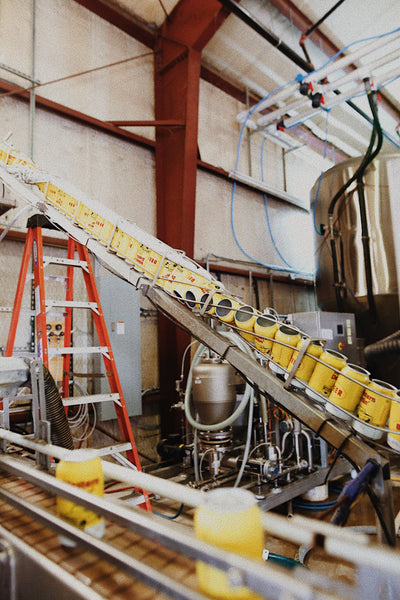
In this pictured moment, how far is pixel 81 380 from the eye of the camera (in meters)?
3.79

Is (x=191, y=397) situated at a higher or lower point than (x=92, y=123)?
lower

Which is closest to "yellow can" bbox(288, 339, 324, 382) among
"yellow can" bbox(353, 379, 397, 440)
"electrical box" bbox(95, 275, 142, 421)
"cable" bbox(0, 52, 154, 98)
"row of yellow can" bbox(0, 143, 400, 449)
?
"row of yellow can" bbox(0, 143, 400, 449)

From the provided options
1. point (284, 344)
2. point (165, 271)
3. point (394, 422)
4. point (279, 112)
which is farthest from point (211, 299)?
point (279, 112)

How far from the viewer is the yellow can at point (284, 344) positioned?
1.88m

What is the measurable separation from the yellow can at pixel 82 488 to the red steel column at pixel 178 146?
3295mm

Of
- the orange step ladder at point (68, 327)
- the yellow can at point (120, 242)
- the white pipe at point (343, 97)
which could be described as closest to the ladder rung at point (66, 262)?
the orange step ladder at point (68, 327)

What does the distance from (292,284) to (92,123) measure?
4206 millimetres

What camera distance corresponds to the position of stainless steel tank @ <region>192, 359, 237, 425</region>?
3.12 m

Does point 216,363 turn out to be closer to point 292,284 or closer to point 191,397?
point 191,397

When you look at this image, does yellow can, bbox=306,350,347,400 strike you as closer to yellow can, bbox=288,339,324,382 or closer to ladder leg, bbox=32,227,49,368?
yellow can, bbox=288,339,324,382

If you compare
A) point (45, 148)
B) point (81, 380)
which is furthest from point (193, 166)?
point (81, 380)

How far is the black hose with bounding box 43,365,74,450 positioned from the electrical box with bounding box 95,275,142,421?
172 centimetres

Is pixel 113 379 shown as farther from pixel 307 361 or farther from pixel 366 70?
pixel 366 70

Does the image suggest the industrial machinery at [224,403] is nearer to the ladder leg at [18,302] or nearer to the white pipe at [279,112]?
the ladder leg at [18,302]
